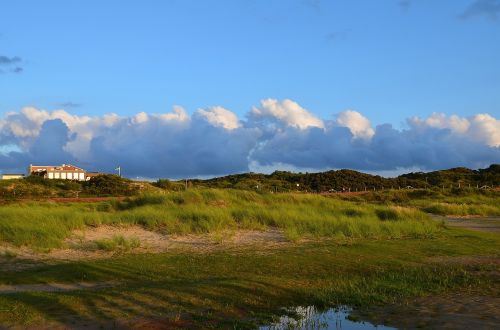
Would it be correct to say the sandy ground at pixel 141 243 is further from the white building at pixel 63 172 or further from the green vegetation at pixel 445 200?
the white building at pixel 63 172

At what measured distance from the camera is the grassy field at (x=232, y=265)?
1023 cm

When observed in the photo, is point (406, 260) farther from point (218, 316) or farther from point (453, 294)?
point (218, 316)

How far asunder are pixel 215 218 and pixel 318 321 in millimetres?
14469

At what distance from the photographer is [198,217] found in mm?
24281

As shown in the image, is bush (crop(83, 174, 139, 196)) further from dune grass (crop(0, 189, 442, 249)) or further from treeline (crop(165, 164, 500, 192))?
dune grass (crop(0, 189, 442, 249))

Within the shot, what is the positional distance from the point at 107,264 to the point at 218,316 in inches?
245

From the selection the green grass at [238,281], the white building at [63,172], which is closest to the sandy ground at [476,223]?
the green grass at [238,281]

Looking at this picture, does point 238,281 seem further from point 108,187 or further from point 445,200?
point 108,187

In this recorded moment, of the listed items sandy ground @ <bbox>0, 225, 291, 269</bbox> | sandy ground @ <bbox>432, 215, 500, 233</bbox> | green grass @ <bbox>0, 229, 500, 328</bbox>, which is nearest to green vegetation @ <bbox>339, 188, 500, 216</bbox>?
sandy ground @ <bbox>432, 215, 500, 233</bbox>

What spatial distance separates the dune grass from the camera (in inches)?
805

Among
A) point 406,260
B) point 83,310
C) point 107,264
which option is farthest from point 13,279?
point 406,260

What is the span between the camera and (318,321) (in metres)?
10.0

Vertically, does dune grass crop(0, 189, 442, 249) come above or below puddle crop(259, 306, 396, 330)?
above

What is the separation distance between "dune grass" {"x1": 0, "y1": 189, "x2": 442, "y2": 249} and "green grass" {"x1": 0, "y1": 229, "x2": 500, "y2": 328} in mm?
3686
